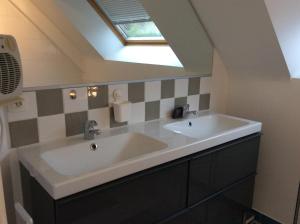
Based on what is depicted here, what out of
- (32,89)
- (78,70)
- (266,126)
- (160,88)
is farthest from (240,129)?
(32,89)

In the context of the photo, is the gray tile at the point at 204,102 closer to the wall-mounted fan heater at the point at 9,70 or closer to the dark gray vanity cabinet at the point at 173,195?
the dark gray vanity cabinet at the point at 173,195

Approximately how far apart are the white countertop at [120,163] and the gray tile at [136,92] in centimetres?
16

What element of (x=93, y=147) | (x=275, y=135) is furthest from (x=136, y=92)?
(x=275, y=135)

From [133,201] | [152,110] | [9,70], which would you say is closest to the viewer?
[9,70]

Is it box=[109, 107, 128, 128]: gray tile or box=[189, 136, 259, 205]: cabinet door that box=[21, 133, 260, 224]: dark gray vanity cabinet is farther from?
box=[109, 107, 128, 128]: gray tile

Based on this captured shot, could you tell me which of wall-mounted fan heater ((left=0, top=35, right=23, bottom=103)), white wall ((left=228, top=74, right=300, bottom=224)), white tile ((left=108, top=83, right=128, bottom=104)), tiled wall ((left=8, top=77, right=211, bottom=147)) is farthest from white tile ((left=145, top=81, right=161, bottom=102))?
wall-mounted fan heater ((left=0, top=35, right=23, bottom=103))

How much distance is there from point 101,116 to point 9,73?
599 millimetres

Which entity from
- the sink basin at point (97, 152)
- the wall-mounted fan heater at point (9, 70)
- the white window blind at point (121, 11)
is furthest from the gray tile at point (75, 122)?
the white window blind at point (121, 11)

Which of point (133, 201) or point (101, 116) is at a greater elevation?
point (101, 116)

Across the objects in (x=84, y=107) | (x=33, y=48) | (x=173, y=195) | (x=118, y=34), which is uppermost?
(x=118, y=34)

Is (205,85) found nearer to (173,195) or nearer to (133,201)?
(173,195)

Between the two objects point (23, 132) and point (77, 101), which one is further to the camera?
point (77, 101)

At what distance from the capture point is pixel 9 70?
1005 mm

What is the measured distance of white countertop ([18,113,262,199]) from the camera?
95 cm
